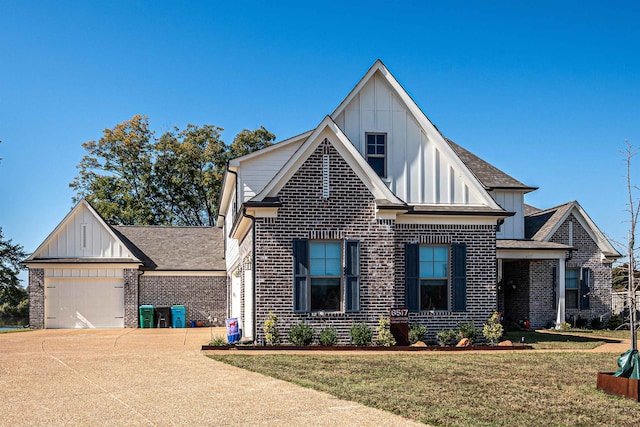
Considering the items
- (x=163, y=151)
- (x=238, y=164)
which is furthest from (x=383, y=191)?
(x=163, y=151)

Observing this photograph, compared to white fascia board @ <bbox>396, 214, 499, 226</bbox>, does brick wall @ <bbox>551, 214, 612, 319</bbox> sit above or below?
below

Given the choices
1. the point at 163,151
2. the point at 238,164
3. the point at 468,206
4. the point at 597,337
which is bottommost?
the point at 597,337

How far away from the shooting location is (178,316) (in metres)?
29.0

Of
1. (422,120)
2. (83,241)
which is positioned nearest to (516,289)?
(422,120)

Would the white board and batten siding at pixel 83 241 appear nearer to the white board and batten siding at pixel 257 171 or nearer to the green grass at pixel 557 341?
the white board and batten siding at pixel 257 171

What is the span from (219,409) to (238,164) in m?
13.1

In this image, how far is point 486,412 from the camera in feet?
29.6

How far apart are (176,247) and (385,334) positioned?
16.7m

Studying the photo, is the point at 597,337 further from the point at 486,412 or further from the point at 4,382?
the point at 4,382

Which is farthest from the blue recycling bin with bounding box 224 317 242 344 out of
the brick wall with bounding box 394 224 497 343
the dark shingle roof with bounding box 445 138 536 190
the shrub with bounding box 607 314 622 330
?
the shrub with bounding box 607 314 622 330

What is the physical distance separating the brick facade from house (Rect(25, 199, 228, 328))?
1271 centimetres

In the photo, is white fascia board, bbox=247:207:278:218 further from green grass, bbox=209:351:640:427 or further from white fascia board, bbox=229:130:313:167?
white fascia board, bbox=229:130:313:167

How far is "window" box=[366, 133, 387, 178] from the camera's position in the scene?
19.2 metres

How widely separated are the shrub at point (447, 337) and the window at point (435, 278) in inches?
26.7
